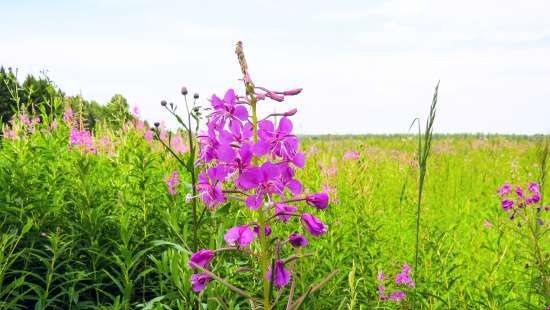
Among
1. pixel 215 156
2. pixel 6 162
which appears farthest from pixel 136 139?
pixel 215 156

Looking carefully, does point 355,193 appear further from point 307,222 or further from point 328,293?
point 307,222

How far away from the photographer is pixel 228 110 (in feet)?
5.33

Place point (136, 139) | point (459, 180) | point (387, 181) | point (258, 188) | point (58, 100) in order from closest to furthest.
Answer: point (258, 188)
point (136, 139)
point (58, 100)
point (387, 181)
point (459, 180)

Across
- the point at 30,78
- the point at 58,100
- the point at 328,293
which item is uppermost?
the point at 30,78

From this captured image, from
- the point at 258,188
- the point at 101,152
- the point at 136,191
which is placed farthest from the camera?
the point at 101,152

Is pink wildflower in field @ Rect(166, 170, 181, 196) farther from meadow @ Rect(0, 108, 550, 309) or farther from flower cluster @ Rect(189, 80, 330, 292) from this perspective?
flower cluster @ Rect(189, 80, 330, 292)

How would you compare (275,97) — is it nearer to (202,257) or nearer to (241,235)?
(241,235)

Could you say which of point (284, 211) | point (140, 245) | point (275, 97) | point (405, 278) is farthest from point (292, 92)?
point (140, 245)

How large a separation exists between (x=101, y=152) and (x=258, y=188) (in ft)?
19.9

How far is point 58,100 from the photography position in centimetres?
574

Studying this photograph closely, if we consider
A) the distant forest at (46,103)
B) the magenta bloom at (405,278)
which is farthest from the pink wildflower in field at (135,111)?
the magenta bloom at (405,278)

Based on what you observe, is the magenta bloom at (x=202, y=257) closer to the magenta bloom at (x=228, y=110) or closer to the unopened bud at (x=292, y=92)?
the magenta bloom at (x=228, y=110)

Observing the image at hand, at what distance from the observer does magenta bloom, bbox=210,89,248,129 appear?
62.9 inches

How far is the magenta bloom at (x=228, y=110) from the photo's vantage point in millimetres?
1599
